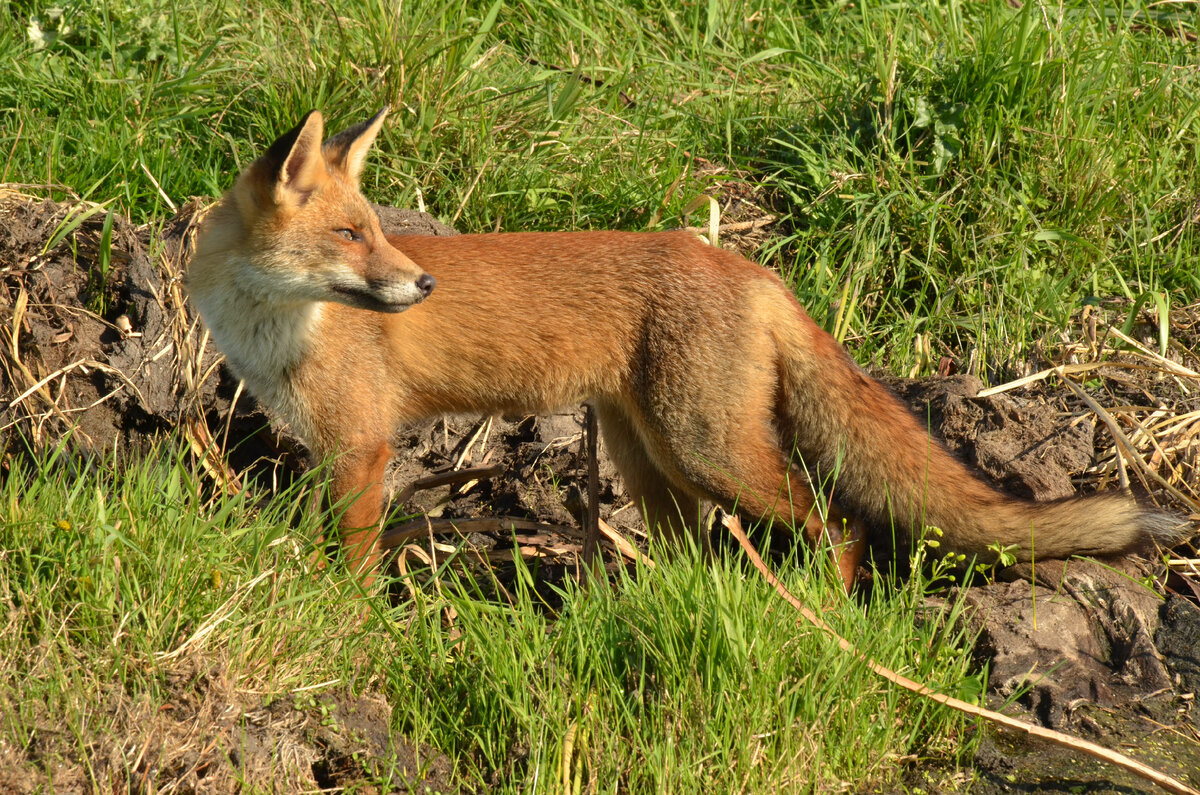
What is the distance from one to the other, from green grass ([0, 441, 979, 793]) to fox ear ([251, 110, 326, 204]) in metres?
1.25

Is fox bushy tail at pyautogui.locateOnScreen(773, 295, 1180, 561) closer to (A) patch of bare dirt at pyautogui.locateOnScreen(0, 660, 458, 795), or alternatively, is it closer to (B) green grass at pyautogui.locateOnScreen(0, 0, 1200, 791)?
(B) green grass at pyautogui.locateOnScreen(0, 0, 1200, 791)

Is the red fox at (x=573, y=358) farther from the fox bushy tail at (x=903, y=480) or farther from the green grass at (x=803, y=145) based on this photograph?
the green grass at (x=803, y=145)

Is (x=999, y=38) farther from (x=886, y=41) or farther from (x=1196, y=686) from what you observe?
(x=1196, y=686)

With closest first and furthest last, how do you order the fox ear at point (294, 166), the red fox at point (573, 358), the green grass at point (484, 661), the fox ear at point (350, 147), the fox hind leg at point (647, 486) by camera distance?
the green grass at point (484, 661) → the fox ear at point (294, 166) → the red fox at point (573, 358) → the fox ear at point (350, 147) → the fox hind leg at point (647, 486)

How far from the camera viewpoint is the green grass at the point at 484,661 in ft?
10.6

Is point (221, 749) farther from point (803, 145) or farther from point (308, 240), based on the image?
point (803, 145)

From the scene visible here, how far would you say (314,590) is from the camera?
3.71 m

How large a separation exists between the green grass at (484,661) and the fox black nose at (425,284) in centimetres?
112

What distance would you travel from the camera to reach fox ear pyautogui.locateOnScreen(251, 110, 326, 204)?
425 cm

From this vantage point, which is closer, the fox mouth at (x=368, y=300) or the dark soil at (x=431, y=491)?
the dark soil at (x=431, y=491)

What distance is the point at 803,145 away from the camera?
678cm

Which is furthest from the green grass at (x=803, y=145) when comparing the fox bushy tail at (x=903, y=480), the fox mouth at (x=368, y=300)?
the fox mouth at (x=368, y=300)

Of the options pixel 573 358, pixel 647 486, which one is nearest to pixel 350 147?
pixel 573 358

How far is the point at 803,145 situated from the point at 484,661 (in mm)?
4325
